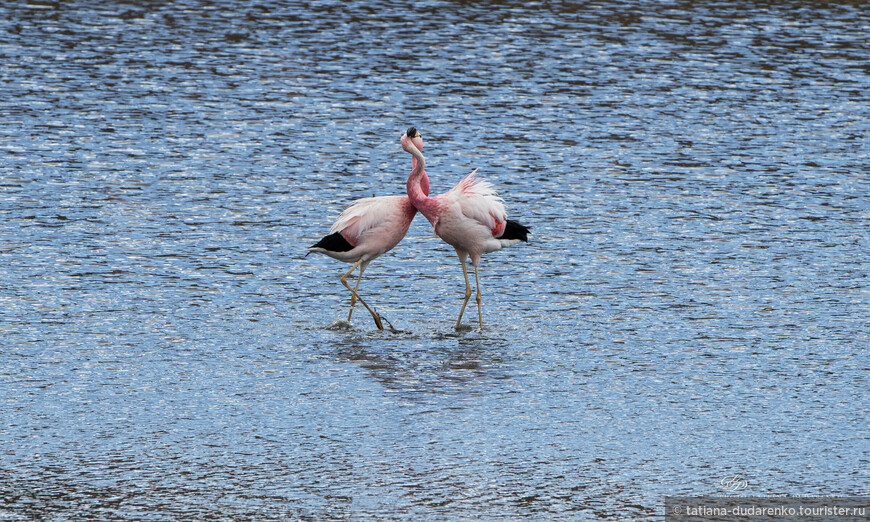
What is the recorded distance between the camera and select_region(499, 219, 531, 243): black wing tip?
11.8 m

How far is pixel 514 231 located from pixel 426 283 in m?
1.08

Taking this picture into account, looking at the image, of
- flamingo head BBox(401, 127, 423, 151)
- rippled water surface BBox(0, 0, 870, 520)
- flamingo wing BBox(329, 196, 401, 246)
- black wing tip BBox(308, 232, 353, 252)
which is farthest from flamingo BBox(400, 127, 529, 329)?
black wing tip BBox(308, 232, 353, 252)

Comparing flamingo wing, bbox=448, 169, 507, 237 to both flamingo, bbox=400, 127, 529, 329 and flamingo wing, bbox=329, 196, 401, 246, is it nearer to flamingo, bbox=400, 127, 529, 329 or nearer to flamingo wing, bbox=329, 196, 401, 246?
flamingo, bbox=400, 127, 529, 329

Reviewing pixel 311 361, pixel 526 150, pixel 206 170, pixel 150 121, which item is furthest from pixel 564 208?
pixel 150 121

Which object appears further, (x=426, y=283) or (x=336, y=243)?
(x=426, y=283)

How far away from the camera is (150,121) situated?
18.3 meters

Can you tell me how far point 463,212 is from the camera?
11383 millimetres

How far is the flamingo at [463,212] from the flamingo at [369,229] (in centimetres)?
8

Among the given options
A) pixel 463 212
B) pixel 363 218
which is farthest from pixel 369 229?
pixel 463 212

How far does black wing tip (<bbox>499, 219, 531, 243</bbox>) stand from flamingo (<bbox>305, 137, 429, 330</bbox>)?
81 cm

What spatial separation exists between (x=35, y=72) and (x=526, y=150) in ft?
27.5

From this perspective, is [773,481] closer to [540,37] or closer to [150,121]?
[150,121]
